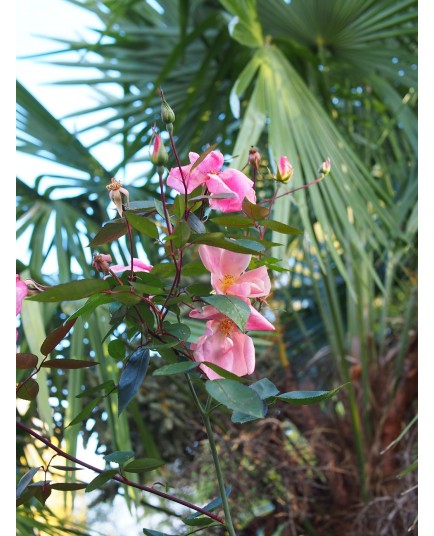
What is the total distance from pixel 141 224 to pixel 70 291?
0.19ft

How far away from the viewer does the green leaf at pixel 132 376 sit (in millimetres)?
426

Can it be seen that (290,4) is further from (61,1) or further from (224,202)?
(224,202)

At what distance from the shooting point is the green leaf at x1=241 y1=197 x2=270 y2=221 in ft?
1.54

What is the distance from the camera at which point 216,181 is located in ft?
1.59

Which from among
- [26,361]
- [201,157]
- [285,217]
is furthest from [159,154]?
[285,217]

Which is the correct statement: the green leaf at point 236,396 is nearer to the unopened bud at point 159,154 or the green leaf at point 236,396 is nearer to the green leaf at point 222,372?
the green leaf at point 222,372

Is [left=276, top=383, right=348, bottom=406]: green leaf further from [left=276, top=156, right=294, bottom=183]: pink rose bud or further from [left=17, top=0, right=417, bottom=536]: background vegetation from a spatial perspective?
[left=17, top=0, right=417, bottom=536]: background vegetation

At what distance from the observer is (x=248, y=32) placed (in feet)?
4.87

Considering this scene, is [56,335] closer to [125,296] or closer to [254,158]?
[125,296]

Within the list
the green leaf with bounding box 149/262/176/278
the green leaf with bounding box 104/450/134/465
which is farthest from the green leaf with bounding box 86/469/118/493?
the green leaf with bounding box 149/262/176/278

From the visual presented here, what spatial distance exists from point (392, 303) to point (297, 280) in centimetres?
30
